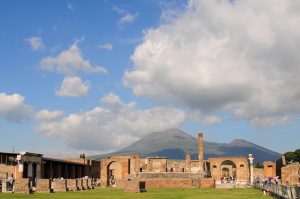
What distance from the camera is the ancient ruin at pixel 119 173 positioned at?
3647 centimetres

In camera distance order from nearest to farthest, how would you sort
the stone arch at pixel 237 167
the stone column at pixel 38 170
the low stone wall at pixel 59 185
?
the low stone wall at pixel 59 185
the stone column at pixel 38 170
the stone arch at pixel 237 167

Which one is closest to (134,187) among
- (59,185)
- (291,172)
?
(59,185)

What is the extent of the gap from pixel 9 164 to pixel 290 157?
75483 millimetres

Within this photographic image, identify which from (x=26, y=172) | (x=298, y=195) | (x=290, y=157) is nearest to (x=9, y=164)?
(x=26, y=172)

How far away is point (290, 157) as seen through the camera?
357 feet

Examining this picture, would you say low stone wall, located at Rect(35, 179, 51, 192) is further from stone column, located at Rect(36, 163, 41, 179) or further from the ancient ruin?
stone column, located at Rect(36, 163, 41, 179)

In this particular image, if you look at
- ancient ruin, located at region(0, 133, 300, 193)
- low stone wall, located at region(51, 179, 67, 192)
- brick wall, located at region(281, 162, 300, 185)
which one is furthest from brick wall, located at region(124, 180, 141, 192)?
brick wall, located at region(281, 162, 300, 185)

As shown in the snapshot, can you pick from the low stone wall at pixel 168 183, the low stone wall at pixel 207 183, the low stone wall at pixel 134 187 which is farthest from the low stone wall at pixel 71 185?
the low stone wall at pixel 207 183

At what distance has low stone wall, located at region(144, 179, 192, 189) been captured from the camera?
4534cm

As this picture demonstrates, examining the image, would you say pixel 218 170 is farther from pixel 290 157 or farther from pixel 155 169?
pixel 290 157

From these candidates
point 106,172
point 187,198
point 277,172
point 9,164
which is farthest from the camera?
point 106,172

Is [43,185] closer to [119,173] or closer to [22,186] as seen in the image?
[22,186]

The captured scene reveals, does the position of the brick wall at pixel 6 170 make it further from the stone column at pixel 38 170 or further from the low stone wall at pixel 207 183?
the low stone wall at pixel 207 183

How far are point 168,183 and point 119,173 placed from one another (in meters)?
33.8
